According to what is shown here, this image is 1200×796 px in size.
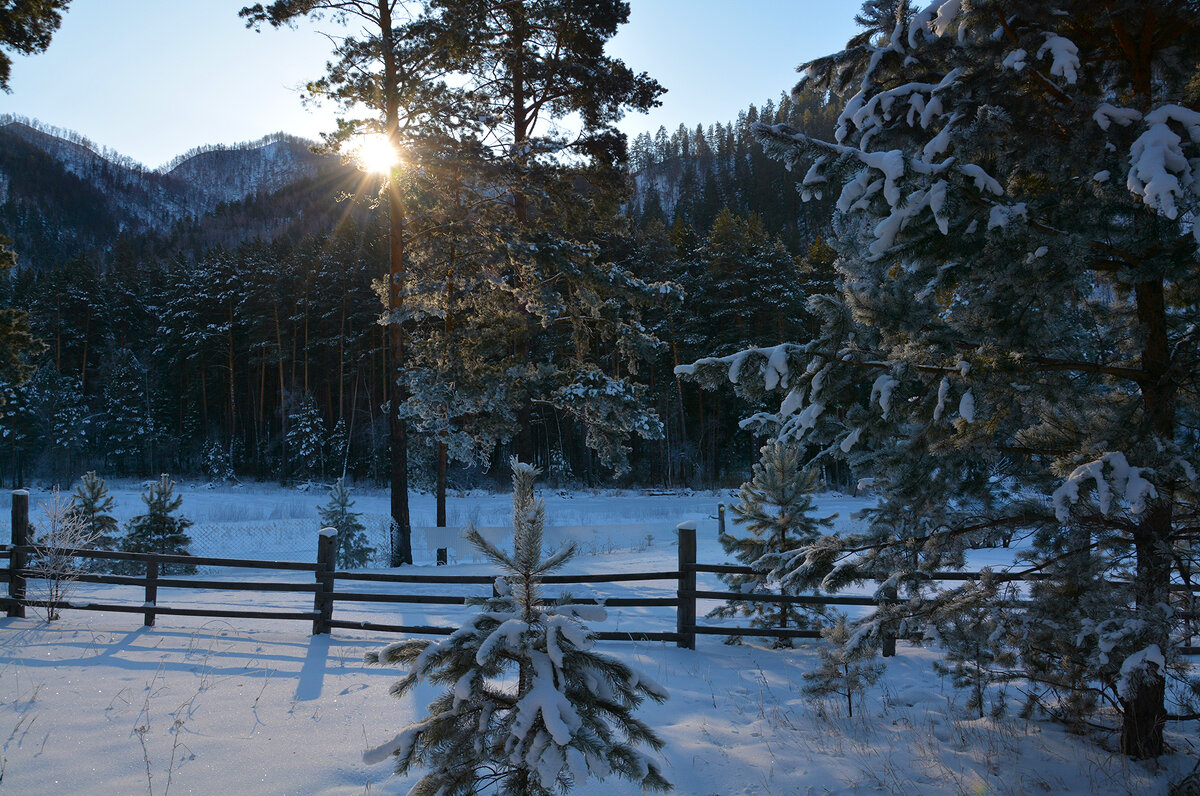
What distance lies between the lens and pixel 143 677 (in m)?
6.54

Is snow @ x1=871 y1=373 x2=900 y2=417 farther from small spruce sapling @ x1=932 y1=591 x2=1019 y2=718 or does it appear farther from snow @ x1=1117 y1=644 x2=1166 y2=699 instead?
snow @ x1=1117 y1=644 x2=1166 y2=699

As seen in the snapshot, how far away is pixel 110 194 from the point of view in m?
147

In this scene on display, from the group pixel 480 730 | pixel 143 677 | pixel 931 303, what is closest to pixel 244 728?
pixel 143 677

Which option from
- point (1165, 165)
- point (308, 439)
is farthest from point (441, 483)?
point (308, 439)

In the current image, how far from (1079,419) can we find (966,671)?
217cm

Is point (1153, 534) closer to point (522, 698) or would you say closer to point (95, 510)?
point (522, 698)

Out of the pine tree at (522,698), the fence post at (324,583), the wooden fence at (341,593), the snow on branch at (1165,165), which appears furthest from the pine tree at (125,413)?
the snow on branch at (1165,165)

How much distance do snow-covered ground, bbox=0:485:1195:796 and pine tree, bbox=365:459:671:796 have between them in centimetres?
202

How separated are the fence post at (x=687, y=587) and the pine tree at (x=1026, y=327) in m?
2.98

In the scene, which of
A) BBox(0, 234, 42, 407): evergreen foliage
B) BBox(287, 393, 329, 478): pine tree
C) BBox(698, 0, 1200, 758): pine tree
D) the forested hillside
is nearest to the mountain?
the forested hillside

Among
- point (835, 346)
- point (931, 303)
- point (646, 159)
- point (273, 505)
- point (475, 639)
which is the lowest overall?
point (273, 505)

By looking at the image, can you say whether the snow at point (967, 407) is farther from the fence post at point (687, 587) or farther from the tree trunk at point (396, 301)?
the tree trunk at point (396, 301)

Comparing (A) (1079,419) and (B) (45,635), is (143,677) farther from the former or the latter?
(A) (1079,419)

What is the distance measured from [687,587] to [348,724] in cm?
406
